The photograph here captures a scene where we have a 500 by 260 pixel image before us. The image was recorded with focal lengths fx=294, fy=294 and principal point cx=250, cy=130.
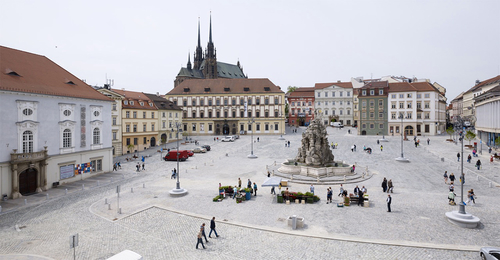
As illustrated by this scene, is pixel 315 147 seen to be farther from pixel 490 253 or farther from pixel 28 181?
pixel 28 181

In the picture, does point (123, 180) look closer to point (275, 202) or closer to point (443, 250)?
point (275, 202)

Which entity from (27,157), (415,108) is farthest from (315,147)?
(415,108)

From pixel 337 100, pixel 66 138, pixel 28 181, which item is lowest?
pixel 28 181

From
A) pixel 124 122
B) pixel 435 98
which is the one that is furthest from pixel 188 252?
pixel 435 98

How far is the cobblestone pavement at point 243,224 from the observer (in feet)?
45.5

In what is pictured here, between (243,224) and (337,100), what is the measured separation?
90991mm

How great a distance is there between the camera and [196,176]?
31953 millimetres

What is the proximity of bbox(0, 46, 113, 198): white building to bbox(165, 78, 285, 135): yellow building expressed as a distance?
166 ft

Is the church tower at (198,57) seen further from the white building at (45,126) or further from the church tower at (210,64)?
the white building at (45,126)

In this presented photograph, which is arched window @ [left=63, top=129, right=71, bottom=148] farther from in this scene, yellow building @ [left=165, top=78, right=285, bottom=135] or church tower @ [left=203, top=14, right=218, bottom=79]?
church tower @ [left=203, top=14, right=218, bottom=79]

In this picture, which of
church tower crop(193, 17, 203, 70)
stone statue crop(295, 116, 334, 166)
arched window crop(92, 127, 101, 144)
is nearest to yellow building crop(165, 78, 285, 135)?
church tower crop(193, 17, 203, 70)

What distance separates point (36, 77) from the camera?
2938 cm

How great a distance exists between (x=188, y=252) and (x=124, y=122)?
1811 inches

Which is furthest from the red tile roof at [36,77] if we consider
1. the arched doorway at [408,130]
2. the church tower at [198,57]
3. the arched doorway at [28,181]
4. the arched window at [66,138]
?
the church tower at [198,57]
